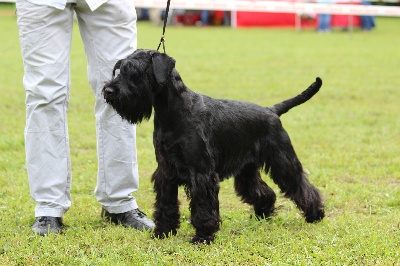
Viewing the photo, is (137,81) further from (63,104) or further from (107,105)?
(63,104)

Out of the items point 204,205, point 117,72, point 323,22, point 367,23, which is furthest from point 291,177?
point 367,23

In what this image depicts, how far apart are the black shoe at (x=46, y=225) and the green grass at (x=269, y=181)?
0.22 feet

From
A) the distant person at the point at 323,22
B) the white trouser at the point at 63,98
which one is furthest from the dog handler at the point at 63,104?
the distant person at the point at 323,22

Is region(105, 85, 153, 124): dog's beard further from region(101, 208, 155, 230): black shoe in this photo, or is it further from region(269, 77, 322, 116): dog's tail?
region(269, 77, 322, 116): dog's tail

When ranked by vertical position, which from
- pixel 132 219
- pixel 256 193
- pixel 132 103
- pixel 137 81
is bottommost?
pixel 132 219

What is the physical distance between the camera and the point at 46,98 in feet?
13.8

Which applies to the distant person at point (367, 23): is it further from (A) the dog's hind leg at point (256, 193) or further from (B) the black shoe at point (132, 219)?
(B) the black shoe at point (132, 219)

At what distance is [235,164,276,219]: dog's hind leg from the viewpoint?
4.58 m

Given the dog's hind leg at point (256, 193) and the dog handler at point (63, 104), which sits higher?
the dog handler at point (63, 104)

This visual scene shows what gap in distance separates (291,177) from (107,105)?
49.2 inches

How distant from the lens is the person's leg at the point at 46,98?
416 cm

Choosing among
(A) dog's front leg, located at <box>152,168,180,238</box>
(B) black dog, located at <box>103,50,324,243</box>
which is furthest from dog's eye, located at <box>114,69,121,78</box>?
(A) dog's front leg, located at <box>152,168,180,238</box>

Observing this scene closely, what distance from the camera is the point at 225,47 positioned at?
16422 millimetres

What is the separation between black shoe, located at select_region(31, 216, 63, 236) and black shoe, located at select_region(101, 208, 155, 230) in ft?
1.19
